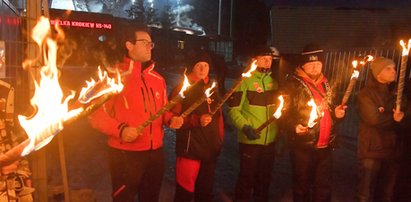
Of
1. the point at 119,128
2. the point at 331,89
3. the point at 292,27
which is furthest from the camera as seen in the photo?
the point at 292,27

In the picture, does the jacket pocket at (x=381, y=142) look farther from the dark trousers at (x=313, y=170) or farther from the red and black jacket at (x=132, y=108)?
the red and black jacket at (x=132, y=108)

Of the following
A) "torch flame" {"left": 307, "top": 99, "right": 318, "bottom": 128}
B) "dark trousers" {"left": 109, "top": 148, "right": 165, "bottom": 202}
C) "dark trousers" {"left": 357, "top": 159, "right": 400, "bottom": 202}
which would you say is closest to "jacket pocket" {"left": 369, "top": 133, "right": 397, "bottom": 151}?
"dark trousers" {"left": 357, "top": 159, "right": 400, "bottom": 202}

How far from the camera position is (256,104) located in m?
4.73

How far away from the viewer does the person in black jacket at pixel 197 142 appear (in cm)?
448

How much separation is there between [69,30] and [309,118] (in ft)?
64.9

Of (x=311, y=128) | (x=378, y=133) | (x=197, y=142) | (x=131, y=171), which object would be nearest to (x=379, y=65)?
(x=378, y=133)

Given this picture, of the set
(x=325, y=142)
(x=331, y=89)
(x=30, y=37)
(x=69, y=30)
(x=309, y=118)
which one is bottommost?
(x=325, y=142)

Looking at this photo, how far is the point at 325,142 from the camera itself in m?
4.46

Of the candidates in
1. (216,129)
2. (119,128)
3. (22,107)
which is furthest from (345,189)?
(22,107)

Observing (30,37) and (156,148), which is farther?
(156,148)

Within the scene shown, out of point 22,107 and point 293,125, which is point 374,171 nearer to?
point 293,125

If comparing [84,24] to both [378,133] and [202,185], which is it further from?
[378,133]

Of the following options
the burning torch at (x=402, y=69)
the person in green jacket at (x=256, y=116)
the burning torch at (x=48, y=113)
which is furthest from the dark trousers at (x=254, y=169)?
the burning torch at (x=48, y=113)

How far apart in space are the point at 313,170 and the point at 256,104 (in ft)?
3.39
